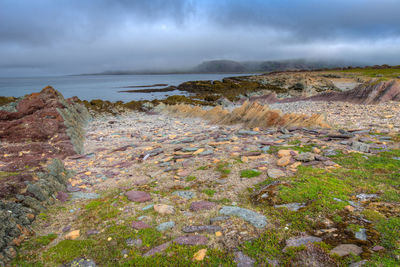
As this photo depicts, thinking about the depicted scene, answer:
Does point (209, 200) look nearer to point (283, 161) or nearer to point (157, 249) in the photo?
point (157, 249)

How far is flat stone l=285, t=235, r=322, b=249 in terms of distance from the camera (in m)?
3.66

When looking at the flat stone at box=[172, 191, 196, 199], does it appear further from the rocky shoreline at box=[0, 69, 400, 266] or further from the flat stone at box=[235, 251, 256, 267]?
the flat stone at box=[235, 251, 256, 267]

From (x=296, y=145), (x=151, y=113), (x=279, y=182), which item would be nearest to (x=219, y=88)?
(x=151, y=113)

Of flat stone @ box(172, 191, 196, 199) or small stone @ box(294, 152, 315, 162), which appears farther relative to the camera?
small stone @ box(294, 152, 315, 162)

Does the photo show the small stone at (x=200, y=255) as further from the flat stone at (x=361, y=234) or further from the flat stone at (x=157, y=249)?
the flat stone at (x=361, y=234)

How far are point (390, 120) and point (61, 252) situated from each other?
14.8m

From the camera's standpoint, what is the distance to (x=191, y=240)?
4.04 metres

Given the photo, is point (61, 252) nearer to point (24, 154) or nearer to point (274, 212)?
point (274, 212)

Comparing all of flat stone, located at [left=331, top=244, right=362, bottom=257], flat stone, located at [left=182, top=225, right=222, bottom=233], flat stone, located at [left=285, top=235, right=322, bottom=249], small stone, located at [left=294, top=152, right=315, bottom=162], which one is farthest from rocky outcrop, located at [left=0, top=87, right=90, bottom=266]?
small stone, located at [left=294, top=152, right=315, bottom=162]

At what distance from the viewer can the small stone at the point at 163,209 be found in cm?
503

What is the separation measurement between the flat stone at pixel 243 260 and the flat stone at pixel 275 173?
3233mm

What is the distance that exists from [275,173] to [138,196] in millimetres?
3752

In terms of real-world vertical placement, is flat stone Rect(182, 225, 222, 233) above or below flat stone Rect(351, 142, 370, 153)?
below

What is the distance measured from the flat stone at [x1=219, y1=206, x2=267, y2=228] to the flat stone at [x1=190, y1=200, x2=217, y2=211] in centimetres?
32
